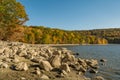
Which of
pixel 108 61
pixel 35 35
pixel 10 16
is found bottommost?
pixel 108 61

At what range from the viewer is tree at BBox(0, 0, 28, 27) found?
5656 cm

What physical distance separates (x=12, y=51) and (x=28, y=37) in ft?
345

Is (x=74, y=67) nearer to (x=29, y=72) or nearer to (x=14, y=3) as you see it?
(x=29, y=72)

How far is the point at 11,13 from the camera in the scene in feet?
196

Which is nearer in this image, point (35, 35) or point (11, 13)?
point (11, 13)

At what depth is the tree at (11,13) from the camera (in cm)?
5656

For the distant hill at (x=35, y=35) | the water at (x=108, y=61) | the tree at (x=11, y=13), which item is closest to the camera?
the water at (x=108, y=61)

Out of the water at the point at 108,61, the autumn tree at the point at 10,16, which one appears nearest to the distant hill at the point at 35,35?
the autumn tree at the point at 10,16

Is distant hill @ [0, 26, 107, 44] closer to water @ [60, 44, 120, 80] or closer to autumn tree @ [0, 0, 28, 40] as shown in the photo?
autumn tree @ [0, 0, 28, 40]

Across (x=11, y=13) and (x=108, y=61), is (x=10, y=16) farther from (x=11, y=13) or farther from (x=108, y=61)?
(x=108, y=61)

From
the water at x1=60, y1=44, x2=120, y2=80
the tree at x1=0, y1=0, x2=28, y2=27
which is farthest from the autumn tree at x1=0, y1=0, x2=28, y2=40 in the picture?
the water at x1=60, y1=44, x2=120, y2=80

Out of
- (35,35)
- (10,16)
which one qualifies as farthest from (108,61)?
(35,35)

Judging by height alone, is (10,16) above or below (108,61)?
above

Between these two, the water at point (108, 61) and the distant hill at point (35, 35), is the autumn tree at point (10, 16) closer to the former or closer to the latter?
the distant hill at point (35, 35)
